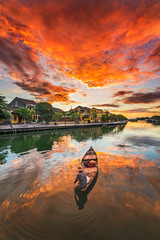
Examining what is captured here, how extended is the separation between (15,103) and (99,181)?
226 feet

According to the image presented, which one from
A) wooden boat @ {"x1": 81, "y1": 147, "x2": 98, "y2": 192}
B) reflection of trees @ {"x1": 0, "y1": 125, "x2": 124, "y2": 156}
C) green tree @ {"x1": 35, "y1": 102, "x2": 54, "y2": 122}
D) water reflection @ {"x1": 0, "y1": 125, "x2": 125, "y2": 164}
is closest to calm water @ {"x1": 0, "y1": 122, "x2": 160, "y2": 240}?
wooden boat @ {"x1": 81, "y1": 147, "x2": 98, "y2": 192}

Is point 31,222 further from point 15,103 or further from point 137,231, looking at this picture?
point 15,103

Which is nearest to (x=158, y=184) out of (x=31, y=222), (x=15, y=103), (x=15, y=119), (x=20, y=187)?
(x=31, y=222)

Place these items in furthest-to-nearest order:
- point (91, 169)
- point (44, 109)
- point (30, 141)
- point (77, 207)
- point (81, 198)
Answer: point (44, 109)
point (30, 141)
point (91, 169)
point (81, 198)
point (77, 207)

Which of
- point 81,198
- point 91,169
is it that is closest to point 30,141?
point 91,169

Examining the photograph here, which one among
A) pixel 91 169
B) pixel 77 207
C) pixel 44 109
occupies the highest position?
pixel 44 109

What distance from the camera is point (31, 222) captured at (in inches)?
187

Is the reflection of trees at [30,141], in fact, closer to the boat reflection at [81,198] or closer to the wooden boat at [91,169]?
the wooden boat at [91,169]

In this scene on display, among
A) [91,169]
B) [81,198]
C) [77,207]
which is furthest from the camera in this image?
[91,169]

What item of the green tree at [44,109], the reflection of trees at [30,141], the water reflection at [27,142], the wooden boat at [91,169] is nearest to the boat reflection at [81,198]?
the wooden boat at [91,169]

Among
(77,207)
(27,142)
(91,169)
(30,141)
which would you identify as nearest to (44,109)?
(30,141)

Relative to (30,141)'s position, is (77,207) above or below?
above

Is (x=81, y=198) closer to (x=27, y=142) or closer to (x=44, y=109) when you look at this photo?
(x=27, y=142)

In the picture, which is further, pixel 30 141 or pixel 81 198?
pixel 30 141
